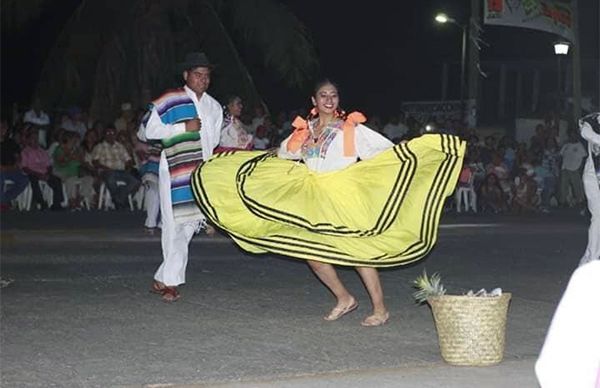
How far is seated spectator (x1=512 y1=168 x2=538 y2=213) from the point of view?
22.5 metres

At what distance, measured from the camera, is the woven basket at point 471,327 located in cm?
718

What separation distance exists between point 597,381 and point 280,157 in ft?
20.5

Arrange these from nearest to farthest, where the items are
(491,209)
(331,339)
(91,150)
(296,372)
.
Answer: (296,372) → (331,339) → (91,150) → (491,209)

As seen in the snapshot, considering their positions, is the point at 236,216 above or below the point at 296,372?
above

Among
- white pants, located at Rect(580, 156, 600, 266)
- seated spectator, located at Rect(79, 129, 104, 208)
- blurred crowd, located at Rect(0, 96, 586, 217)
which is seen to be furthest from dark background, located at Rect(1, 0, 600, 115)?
white pants, located at Rect(580, 156, 600, 266)

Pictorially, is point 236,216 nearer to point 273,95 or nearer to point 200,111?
point 200,111

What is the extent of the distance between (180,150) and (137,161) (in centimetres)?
964

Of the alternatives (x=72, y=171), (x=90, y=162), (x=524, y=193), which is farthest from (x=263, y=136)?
(x=524, y=193)

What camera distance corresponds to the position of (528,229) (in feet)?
57.8

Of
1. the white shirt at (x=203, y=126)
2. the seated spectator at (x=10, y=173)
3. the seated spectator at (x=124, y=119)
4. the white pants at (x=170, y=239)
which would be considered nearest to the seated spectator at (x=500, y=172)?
the seated spectator at (x=124, y=119)

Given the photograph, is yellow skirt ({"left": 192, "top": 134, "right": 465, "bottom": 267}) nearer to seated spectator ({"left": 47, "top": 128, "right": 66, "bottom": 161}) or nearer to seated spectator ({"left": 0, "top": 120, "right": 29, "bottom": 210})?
seated spectator ({"left": 0, "top": 120, "right": 29, "bottom": 210})

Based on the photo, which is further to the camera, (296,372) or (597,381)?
(296,372)

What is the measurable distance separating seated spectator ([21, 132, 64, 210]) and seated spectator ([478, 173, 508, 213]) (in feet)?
25.6

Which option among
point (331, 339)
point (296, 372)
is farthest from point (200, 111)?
point (296, 372)
